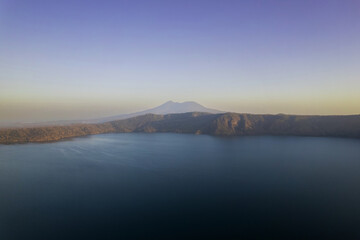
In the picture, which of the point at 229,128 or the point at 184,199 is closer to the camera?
the point at 184,199

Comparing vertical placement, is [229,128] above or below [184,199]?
above

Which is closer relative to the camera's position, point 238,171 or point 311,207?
point 311,207

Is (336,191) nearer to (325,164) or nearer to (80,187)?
(325,164)

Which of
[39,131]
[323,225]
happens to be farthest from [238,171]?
[39,131]

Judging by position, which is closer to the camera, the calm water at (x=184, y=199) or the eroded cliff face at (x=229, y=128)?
the calm water at (x=184, y=199)

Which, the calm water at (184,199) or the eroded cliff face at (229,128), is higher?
the eroded cliff face at (229,128)
